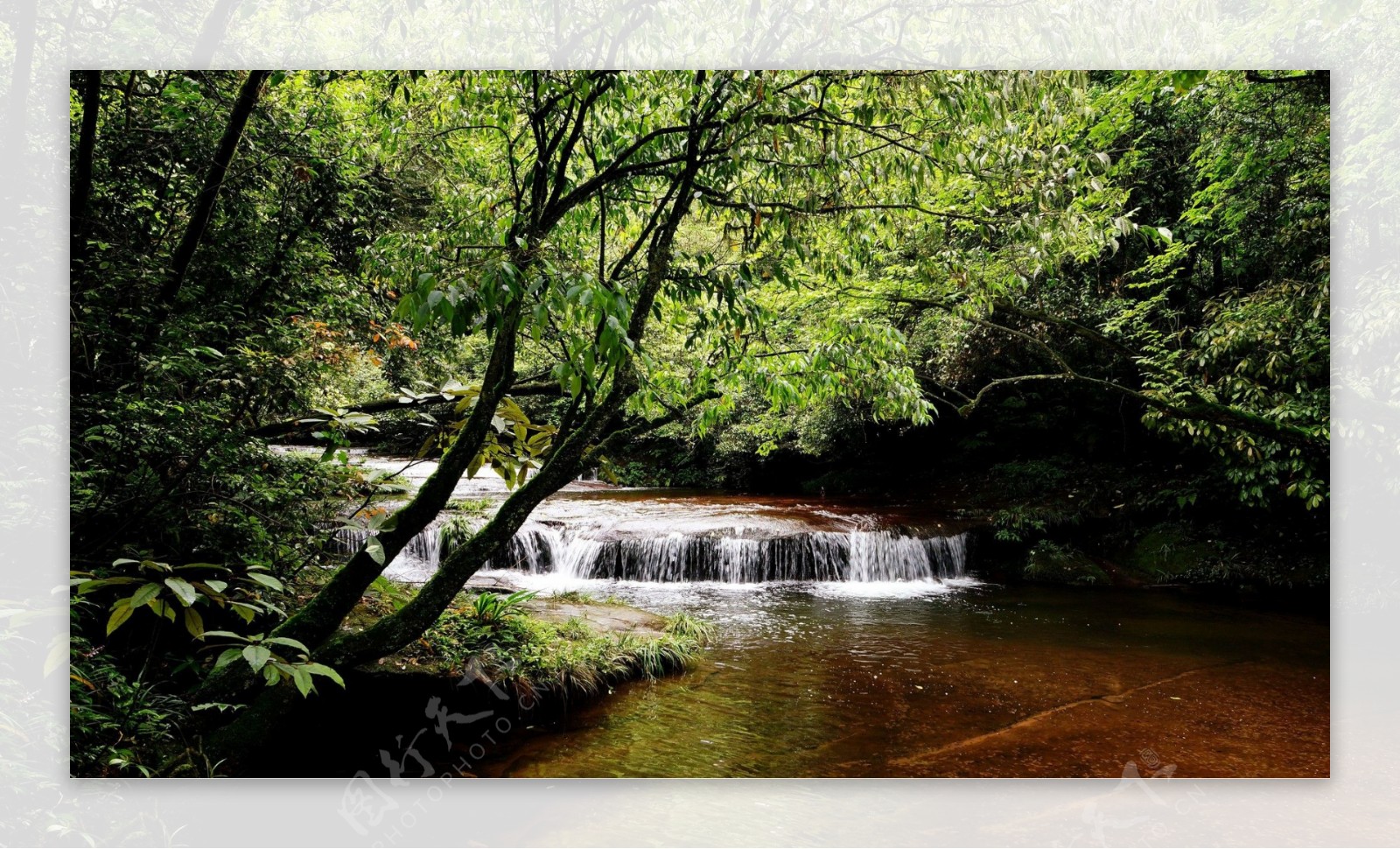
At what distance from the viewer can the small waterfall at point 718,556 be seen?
24.0ft

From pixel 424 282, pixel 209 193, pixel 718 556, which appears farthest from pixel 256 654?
pixel 718 556

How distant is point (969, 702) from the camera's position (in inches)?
152

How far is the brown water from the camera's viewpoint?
3131 mm

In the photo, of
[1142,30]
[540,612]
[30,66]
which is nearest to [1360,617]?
[1142,30]

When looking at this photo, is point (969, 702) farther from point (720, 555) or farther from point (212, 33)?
point (212, 33)

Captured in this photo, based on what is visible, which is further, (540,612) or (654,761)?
(540,612)

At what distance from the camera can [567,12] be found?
2.68m

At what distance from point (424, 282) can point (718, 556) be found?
6.00m

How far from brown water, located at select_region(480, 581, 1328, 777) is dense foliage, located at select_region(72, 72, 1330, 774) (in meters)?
1.05

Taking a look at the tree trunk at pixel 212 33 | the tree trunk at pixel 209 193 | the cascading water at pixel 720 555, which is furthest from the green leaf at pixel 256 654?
the cascading water at pixel 720 555

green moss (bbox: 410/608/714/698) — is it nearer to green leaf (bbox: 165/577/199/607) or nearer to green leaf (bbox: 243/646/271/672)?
green leaf (bbox: 243/646/271/672)

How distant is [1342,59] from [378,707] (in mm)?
4798

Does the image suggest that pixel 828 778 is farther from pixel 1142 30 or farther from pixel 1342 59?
pixel 1342 59

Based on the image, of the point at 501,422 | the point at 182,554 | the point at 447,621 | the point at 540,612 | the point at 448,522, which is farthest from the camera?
the point at 448,522
